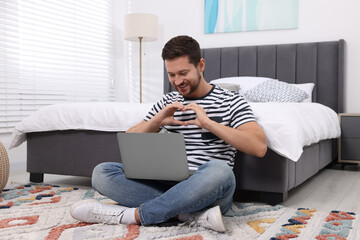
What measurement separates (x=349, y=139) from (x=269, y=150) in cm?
173

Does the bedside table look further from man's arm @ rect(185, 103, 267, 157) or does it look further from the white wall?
man's arm @ rect(185, 103, 267, 157)

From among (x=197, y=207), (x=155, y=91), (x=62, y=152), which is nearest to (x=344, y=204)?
(x=197, y=207)

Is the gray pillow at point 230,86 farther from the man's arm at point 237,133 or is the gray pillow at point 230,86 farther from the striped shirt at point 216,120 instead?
the man's arm at point 237,133

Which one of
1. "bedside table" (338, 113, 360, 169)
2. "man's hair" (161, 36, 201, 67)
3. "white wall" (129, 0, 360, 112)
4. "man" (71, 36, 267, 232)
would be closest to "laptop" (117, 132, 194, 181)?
"man" (71, 36, 267, 232)

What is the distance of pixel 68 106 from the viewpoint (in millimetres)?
2703

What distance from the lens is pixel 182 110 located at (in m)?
1.72

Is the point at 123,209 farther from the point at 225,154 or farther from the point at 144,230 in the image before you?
the point at 225,154

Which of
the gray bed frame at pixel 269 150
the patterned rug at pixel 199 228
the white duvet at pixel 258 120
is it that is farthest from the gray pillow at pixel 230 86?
the patterned rug at pixel 199 228

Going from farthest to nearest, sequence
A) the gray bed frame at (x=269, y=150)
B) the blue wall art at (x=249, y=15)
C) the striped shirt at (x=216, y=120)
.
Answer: the blue wall art at (x=249, y=15)
the gray bed frame at (x=269, y=150)
the striped shirt at (x=216, y=120)

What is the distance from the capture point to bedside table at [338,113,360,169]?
11.6 feet

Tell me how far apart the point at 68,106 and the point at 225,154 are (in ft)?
4.24

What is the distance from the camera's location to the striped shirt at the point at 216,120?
5.84 ft

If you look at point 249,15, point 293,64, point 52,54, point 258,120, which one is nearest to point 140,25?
point 52,54

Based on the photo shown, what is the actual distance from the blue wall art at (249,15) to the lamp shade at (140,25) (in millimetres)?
576
